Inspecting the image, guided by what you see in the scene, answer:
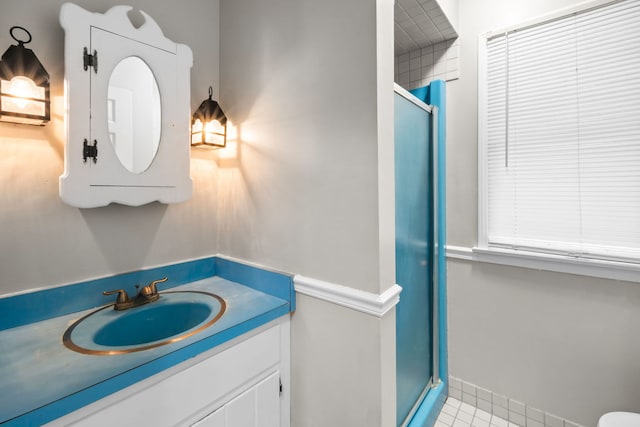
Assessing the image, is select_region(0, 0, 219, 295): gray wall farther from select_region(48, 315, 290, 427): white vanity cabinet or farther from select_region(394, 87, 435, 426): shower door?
select_region(394, 87, 435, 426): shower door

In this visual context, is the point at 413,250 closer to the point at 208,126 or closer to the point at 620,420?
the point at 620,420

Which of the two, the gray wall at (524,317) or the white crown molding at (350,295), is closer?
the white crown molding at (350,295)

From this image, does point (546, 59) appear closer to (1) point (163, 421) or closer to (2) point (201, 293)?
(2) point (201, 293)

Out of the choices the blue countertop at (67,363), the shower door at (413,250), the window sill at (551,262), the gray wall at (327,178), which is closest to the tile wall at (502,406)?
the shower door at (413,250)

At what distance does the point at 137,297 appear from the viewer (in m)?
1.15

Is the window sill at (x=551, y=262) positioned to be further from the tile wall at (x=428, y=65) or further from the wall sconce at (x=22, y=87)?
the wall sconce at (x=22, y=87)

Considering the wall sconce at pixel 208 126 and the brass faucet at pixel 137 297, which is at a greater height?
the wall sconce at pixel 208 126

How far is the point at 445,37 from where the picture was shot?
5.69 feet

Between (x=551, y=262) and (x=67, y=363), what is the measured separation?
6.54 feet

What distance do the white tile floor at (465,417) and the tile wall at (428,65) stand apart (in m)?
1.99

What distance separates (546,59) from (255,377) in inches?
80.1

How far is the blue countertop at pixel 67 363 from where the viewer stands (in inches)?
24.7

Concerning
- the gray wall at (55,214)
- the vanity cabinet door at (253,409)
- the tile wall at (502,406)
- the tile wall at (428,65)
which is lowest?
the tile wall at (502,406)

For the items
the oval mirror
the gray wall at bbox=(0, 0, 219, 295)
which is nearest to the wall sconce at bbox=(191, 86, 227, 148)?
the oval mirror
